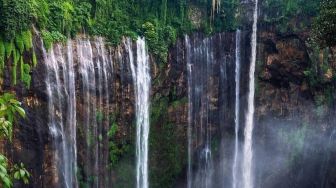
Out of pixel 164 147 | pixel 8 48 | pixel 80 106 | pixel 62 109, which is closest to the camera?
pixel 8 48

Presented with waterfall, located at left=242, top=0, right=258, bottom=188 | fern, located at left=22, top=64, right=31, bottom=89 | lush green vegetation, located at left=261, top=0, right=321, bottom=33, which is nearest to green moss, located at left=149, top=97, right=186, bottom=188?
waterfall, located at left=242, top=0, right=258, bottom=188

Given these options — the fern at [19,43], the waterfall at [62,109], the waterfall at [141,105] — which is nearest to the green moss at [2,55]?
the fern at [19,43]

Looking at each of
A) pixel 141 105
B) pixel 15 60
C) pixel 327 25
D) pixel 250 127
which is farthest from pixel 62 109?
pixel 327 25

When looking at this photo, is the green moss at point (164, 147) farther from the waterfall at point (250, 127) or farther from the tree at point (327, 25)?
the tree at point (327, 25)

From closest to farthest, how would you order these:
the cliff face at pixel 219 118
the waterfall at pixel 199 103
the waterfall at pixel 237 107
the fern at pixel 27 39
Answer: the fern at pixel 27 39, the cliff face at pixel 219 118, the waterfall at pixel 199 103, the waterfall at pixel 237 107

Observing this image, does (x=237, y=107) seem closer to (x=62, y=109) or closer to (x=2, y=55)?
(x=62, y=109)

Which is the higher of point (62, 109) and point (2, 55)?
point (2, 55)

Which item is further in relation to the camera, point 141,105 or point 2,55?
point 141,105
